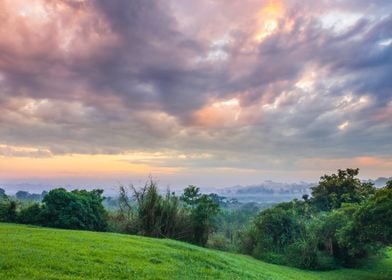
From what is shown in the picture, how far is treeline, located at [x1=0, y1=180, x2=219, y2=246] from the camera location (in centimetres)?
2316

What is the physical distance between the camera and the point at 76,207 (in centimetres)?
2322

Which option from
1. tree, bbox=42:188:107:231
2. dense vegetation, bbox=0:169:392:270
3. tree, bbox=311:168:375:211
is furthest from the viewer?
tree, bbox=311:168:375:211

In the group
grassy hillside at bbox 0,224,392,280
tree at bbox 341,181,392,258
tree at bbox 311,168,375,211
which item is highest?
tree at bbox 311,168,375,211

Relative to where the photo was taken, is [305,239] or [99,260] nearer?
[99,260]

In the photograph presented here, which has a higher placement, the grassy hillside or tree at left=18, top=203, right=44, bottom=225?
tree at left=18, top=203, right=44, bottom=225

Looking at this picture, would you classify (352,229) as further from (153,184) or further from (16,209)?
(16,209)

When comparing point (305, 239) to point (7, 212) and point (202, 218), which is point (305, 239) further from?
point (7, 212)

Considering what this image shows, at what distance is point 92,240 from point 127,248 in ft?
5.47

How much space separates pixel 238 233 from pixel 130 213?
1213 centimetres

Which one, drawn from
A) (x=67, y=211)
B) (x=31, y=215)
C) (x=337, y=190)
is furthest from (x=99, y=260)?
(x=337, y=190)

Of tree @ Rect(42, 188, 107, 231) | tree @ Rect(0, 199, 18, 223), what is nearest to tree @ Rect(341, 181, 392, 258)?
tree @ Rect(42, 188, 107, 231)

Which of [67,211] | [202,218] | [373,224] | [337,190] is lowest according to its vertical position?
[373,224]

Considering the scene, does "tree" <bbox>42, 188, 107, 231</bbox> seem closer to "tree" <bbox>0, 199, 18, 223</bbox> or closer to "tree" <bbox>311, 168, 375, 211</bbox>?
"tree" <bbox>0, 199, 18, 223</bbox>

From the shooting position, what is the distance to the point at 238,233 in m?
35.3
